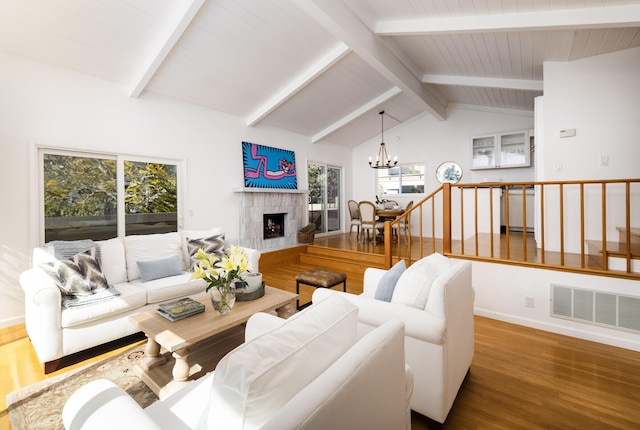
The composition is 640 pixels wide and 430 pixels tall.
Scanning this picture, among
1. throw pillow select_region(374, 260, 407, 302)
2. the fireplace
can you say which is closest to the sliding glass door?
the fireplace

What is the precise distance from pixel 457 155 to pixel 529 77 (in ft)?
8.37

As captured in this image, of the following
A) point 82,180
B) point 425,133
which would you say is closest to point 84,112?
point 82,180

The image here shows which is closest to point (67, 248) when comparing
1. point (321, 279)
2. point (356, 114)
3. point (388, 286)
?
point (321, 279)

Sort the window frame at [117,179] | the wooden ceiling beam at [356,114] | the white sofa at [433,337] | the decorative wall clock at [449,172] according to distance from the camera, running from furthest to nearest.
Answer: the decorative wall clock at [449,172], the wooden ceiling beam at [356,114], the window frame at [117,179], the white sofa at [433,337]

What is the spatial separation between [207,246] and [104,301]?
1.31 m

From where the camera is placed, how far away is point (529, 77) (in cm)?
450

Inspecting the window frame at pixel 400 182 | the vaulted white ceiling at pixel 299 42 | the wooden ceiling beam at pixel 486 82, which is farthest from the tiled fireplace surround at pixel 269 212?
the wooden ceiling beam at pixel 486 82

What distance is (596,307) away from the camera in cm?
268

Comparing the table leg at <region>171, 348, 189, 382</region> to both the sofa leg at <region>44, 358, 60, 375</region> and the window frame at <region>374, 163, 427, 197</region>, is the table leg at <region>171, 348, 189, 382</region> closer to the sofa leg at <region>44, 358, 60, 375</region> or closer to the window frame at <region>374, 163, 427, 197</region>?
the sofa leg at <region>44, 358, 60, 375</region>

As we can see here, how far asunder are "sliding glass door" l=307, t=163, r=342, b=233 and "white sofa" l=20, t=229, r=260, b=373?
4.11 meters

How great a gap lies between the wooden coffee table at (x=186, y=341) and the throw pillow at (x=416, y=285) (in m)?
1.15

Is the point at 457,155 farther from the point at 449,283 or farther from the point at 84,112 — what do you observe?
the point at 84,112

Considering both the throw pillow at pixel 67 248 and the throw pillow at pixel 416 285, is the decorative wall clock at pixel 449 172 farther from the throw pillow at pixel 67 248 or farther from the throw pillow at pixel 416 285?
the throw pillow at pixel 67 248

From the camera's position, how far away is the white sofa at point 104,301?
2.32 metres
